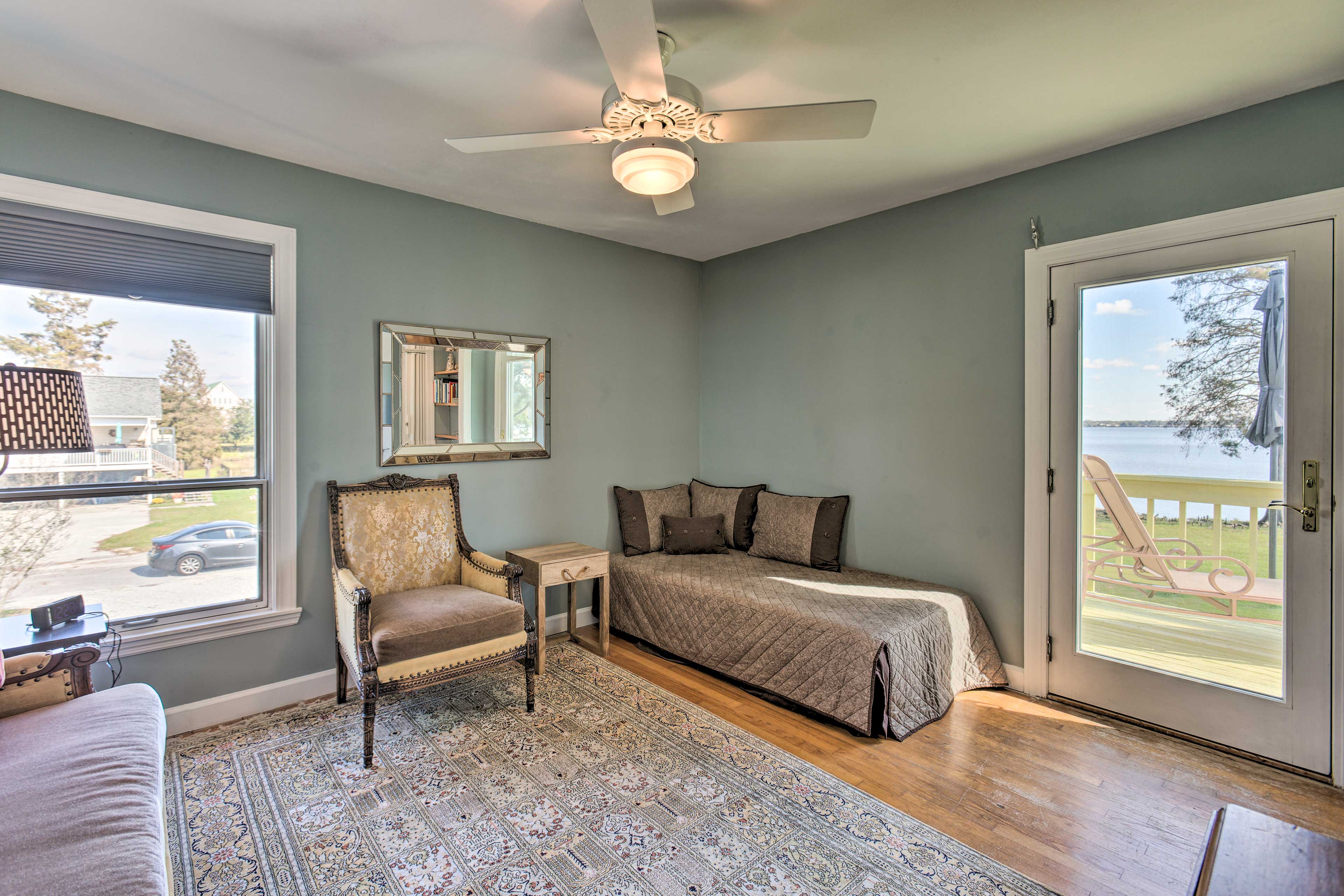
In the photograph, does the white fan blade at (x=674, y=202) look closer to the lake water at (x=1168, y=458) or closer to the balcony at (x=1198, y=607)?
the lake water at (x=1168, y=458)

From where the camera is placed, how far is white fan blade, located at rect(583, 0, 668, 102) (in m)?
1.37

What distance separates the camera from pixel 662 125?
6.38 ft

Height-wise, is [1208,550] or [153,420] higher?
[153,420]

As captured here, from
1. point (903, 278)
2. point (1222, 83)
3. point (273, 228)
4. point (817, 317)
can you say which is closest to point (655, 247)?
point (817, 317)

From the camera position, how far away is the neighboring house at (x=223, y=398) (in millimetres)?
2760

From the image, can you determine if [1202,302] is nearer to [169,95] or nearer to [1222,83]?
[1222,83]

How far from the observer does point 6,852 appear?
3.74 ft

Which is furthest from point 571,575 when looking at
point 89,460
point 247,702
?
point 89,460

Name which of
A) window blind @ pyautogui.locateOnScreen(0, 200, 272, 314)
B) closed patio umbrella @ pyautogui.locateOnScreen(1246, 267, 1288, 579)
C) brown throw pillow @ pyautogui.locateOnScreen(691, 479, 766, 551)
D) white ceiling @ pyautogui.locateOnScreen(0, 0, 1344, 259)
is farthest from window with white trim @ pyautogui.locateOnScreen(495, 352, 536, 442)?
closed patio umbrella @ pyautogui.locateOnScreen(1246, 267, 1288, 579)

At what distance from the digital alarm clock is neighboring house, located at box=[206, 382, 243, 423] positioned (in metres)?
0.91

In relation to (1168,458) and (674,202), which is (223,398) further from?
(1168,458)

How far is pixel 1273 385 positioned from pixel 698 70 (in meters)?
2.52

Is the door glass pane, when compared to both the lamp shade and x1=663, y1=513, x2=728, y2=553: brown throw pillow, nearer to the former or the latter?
x1=663, y1=513, x2=728, y2=553: brown throw pillow

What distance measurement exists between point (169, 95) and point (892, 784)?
12.4ft
